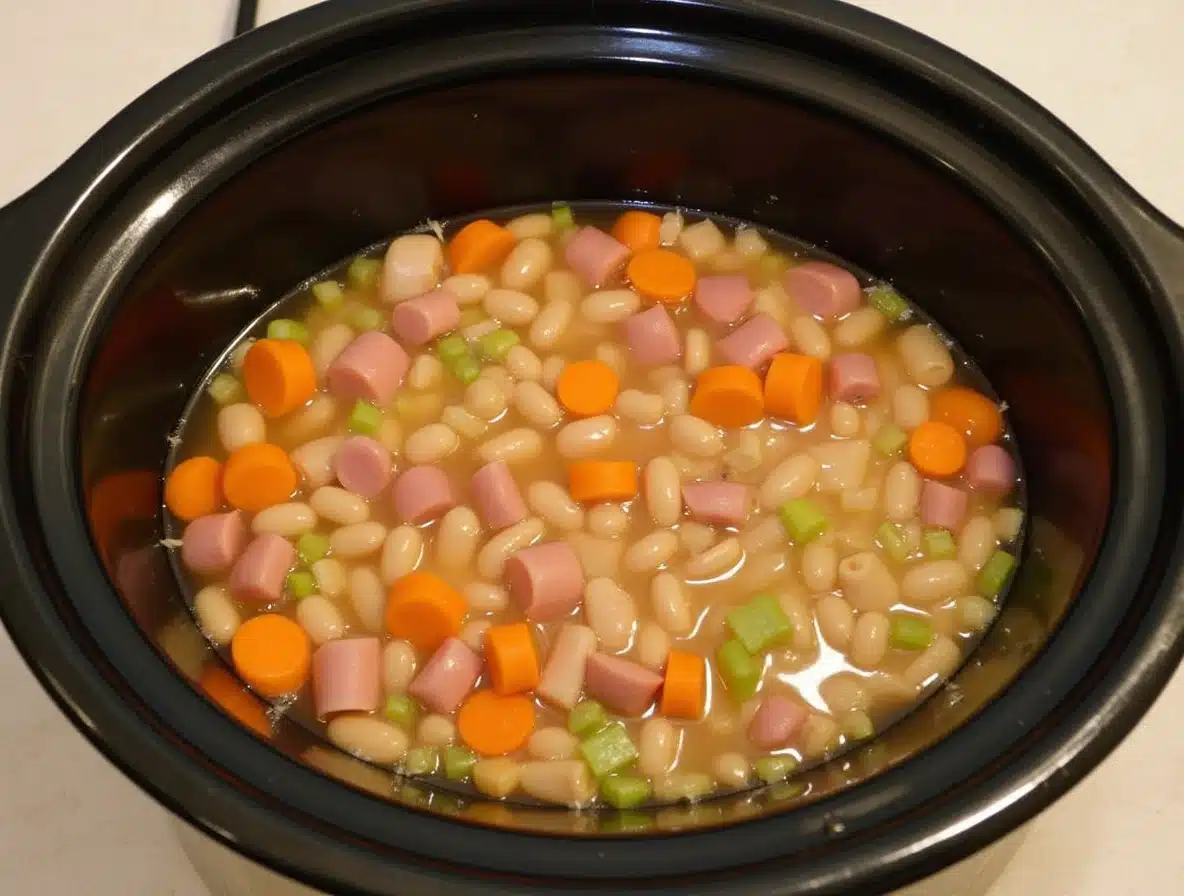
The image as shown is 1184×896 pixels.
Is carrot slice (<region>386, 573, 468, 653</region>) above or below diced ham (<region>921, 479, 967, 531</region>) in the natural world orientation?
below

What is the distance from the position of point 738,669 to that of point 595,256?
1.81 feet

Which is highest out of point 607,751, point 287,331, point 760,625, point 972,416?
point 287,331

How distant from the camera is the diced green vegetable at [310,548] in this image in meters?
1.28

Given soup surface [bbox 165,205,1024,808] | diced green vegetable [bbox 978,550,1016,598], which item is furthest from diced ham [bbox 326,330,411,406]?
diced green vegetable [bbox 978,550,1016,598]

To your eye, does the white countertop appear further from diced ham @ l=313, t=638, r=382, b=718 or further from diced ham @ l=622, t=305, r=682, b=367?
diced ham @ l=622, t=305, r=682, b=367

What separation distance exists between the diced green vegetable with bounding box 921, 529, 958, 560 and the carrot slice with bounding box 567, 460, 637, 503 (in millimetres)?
313

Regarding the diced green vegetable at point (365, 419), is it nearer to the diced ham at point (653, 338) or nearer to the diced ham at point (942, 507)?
the diced ham at point (653, 338)

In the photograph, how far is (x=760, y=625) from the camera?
1.20 meters

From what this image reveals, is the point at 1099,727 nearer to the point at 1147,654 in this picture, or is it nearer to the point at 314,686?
the point at 1147,654

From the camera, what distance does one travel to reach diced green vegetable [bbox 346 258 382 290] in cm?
149

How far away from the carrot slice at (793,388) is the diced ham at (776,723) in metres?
0.35

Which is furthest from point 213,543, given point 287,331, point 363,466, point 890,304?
point 890,304

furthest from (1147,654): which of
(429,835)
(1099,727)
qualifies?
(429,835)

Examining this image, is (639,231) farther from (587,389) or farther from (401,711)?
(401,711)
